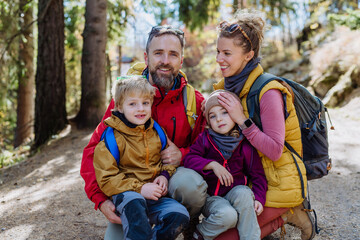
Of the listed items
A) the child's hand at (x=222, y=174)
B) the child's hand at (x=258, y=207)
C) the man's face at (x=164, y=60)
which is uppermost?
the man's face at (x=164, y=60)

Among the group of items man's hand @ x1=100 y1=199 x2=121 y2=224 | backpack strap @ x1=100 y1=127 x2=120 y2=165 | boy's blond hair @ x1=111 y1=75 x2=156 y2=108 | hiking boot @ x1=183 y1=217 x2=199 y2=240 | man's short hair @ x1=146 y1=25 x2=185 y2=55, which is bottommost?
hiking boot @ x1=183 y1=217 x2=199 y2=240

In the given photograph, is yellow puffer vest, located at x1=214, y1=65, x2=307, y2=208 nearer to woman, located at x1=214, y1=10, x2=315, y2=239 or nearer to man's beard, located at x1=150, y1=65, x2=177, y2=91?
woman, located at x1=214, y1=10, x2=315, y2=239

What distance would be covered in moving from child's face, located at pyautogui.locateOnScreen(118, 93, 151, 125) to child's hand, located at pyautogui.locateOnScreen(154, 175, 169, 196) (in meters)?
0.48

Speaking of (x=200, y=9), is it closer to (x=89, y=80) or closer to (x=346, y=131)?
(x=89, y=80)

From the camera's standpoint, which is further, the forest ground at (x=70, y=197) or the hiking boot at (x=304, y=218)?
the forest ground at (x=70, y=197)

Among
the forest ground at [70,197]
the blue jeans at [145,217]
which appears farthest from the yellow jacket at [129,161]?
the forest ground at [70,197]

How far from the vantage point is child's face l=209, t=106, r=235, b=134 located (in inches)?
102

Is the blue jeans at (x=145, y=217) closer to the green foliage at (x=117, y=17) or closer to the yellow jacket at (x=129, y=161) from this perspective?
the yellow jacket at (x=129, y=161)

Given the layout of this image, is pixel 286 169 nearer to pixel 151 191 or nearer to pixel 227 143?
pixel 227 143

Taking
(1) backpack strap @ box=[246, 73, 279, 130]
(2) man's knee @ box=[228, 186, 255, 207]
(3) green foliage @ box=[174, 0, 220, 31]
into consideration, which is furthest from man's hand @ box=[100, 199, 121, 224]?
(3) green foliage @ box=[174, 0, 220, 31]

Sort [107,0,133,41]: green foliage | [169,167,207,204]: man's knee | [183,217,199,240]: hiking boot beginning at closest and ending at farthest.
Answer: [169,167,207,204]: man's knee < [183,217,199,240]: hiking boot < [107,0,133,41]: green foliage

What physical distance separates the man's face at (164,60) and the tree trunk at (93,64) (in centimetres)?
452

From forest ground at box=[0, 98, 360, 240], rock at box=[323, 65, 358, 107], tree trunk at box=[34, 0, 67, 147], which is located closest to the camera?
forest ground at box=[0, 98, 360, 240]

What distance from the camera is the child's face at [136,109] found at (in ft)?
8.47
